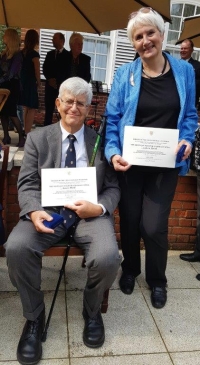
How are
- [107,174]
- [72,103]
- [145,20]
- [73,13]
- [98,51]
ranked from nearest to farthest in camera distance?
[145,20] < [72,103] < [107,174] < [73,13] < [98,51]

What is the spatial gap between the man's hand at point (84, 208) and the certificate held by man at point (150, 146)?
39cm

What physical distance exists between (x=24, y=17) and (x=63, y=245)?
2.34m

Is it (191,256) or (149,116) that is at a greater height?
(149,116)

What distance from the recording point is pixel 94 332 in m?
2.25

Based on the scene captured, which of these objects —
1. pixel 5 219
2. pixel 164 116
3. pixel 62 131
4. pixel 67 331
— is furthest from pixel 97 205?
pixel 5 219

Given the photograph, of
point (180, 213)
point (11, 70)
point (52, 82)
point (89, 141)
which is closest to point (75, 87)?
point (89, 141)

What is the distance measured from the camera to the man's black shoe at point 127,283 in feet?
9.25

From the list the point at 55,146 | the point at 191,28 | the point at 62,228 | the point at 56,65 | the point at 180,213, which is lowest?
the point at 180,213

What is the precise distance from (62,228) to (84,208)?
0.24 m

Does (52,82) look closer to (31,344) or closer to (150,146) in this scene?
(150,146)

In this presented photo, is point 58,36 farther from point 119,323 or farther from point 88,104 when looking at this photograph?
point 119,323

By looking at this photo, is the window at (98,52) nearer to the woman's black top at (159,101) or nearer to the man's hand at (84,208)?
the woman's black top at (159,101)

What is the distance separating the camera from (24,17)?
11.1 ft

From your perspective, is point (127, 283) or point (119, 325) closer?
point (119, 325)
